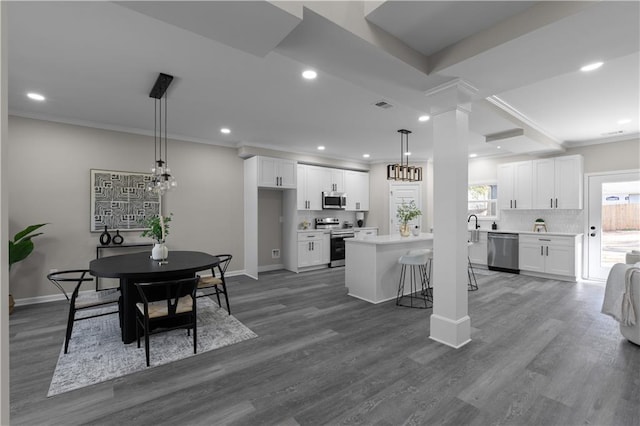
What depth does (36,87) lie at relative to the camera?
130 inches

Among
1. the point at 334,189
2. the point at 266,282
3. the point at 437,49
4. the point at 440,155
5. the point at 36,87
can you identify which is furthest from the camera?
the point at 334,189

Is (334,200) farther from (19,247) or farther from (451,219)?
(19,247)

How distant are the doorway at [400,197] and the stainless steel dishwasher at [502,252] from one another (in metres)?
1.72

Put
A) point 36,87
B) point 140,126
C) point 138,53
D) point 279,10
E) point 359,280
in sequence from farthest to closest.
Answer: point 140,126 < point 359,280 < point 36,87 < point 138,53 < point 279,10

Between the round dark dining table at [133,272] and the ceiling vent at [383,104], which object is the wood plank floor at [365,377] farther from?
the ceiling vent at [383,104]

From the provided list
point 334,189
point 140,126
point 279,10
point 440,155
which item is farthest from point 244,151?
point 279,10

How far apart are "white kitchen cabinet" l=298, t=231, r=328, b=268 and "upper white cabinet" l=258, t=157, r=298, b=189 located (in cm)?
115

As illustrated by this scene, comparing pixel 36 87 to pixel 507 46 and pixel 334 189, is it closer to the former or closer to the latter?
pixel 507 46

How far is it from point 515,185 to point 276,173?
510 cm

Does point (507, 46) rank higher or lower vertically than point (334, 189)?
higher

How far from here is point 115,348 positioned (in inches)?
110

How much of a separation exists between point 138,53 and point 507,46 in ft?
9.72

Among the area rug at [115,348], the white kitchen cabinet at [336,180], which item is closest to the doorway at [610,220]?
the white kitchen cabinet at [336,180]

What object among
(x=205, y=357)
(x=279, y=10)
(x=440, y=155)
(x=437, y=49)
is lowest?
(x=205, y=357)
